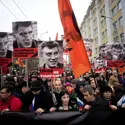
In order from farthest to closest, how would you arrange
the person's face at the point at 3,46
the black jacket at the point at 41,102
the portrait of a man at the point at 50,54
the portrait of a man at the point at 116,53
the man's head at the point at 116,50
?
the man's head at the point at 116,50
the portrait of a man at the point at 116,53
the portrait of a man at the point at 50,54
the person's face at the point at 3,46
the black jacket at the point at 41,102

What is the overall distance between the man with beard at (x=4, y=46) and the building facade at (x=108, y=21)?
26106 mm

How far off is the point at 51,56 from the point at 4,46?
1735 millimetres

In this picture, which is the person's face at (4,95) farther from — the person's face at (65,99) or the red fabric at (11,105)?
the person's face at (65,99)

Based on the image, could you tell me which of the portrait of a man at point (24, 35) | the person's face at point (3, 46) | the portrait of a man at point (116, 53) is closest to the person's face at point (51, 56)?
the portrait of a man at point (24, 35)

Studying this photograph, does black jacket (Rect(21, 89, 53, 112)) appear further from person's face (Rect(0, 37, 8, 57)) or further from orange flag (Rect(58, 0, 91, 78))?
person's face (Rect(0, 37, 8, 57))

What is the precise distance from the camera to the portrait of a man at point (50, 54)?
30.8ft

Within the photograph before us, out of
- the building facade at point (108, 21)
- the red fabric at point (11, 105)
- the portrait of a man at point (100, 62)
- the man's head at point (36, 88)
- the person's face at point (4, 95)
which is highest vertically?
the building facade at point (108, 21)

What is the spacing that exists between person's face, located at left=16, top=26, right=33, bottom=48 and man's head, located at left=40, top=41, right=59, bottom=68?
1244mm

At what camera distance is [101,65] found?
20516 millimetres

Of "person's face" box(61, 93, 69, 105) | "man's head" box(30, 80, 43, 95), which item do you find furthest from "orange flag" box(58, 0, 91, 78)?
"man's head" box(30, 80, 43, 95)

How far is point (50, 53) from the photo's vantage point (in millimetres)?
9523

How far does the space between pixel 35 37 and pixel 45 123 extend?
16.6 ft

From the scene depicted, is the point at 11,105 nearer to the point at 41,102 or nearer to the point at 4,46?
the point at 41,102

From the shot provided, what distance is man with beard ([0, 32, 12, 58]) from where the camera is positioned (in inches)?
353
